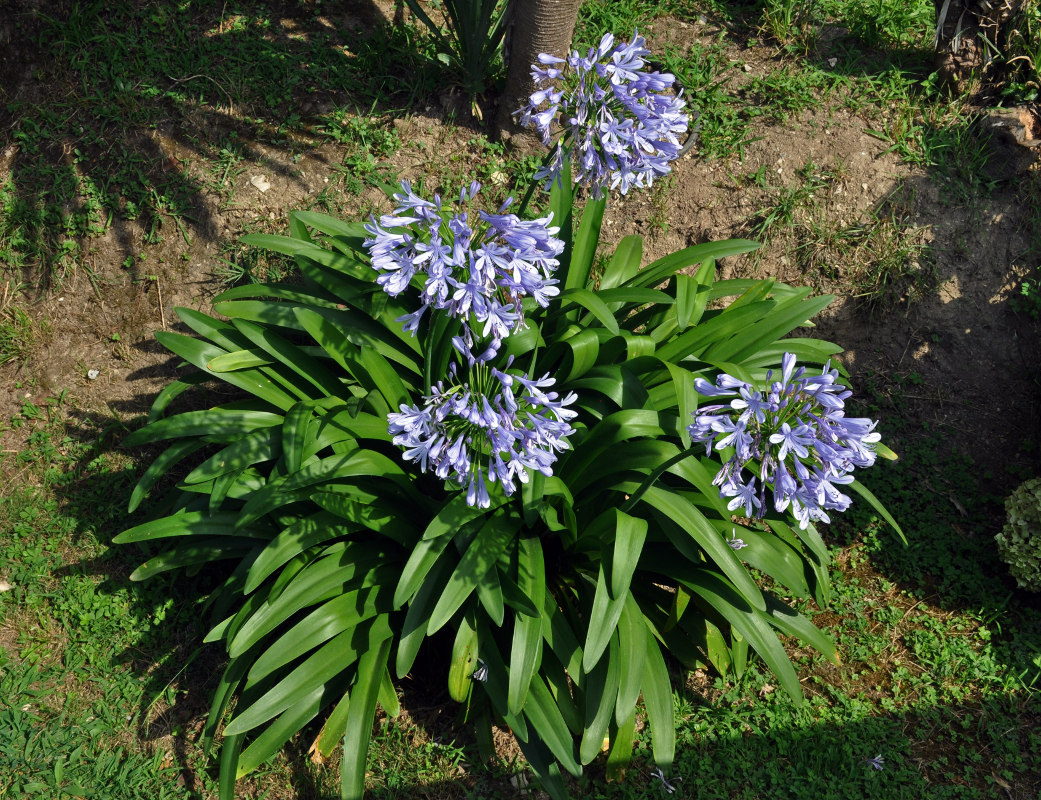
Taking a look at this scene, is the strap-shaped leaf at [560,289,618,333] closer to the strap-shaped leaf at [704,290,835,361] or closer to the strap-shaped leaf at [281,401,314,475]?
the strap-shaped leaf at [704,290,835,361]

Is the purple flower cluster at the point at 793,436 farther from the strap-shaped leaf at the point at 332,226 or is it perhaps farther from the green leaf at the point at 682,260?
the strap-shaped leaf at the point at 332,226

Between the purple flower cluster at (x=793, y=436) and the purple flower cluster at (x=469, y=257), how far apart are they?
57 cm

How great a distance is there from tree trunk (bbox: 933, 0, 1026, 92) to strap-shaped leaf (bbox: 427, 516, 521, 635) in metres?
3.72

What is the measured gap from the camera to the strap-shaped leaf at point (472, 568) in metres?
2.73

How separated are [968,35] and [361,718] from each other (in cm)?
454

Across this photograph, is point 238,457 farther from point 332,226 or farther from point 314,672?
point 332,226

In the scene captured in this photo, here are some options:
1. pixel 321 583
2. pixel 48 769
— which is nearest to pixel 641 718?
pixel 321 583

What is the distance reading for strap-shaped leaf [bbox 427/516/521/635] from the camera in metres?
2.73

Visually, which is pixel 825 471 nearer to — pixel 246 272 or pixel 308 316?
pixel 308 316

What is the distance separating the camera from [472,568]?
280 cm

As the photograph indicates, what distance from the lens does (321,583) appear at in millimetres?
2988

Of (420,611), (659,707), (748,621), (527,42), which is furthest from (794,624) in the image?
(527,42)

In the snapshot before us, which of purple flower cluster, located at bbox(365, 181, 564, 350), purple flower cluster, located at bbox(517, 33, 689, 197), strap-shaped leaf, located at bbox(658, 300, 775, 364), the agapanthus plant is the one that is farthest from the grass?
purple flower cluster, located at bbox(517, 33, 689, 197)

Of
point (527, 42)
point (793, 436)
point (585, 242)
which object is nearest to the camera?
point (793, 436)
